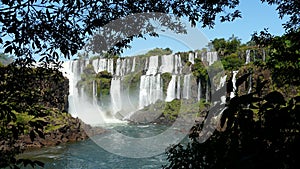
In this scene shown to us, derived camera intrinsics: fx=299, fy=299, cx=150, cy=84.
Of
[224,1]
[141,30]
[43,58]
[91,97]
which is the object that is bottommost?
[91,97]

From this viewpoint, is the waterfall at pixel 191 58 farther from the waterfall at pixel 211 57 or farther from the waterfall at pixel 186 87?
the waterfall at pixel 186 87

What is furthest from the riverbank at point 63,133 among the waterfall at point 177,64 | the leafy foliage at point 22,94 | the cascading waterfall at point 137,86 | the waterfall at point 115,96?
the leafy foliage at point 22,94

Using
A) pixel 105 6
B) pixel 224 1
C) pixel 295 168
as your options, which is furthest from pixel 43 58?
pixel 295 168

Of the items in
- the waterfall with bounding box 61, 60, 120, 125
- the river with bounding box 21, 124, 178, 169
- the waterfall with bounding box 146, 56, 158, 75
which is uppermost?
the waterfall with bounding box 146, 56, 158, 75

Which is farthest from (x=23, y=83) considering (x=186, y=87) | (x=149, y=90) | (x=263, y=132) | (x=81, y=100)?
(x=81, y=100)

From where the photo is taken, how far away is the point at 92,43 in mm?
2404

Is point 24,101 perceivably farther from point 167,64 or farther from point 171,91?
point 167,64

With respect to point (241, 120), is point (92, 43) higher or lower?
higher

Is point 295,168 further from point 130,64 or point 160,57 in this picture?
point 130,64

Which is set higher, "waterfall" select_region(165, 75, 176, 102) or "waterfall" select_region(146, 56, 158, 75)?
"waterfall" select_region(146, 56, 158, 75)

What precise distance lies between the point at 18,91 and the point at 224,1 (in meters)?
1.83

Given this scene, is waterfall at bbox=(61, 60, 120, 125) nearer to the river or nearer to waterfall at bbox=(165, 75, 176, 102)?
waterfall at bbox=(165, 75, 176, 102)

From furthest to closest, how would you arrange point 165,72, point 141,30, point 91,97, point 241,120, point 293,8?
point 91,97
point 165,72
point 293,8
point 141,30
point 241,120

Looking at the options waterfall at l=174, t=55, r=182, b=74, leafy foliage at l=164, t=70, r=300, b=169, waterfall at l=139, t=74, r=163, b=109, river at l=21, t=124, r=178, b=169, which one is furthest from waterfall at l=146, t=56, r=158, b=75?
leafy foliage at l=164, t=70, r=300, b=169
